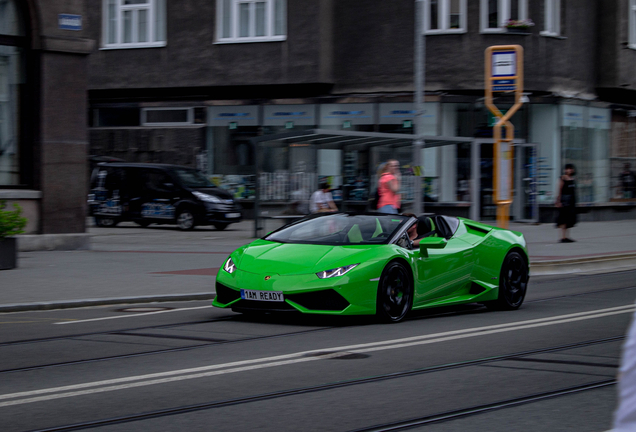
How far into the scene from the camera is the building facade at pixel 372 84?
2814 centimetres

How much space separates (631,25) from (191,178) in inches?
637

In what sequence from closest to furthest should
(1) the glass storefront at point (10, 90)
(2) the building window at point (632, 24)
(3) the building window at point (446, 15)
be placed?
1. (1) the glass storefront at point (10, 90)
2. (3) the building window at point (446, 15)
3. (2) the building window at point (632, 24)

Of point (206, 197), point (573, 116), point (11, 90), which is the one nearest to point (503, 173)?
point (206, 197)

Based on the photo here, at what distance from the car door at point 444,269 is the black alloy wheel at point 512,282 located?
0.64m

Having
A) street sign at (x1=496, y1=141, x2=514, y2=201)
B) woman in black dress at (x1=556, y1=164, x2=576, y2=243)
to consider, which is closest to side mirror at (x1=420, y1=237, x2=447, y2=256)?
street sign at (x1=496, y1=141, x2=514, y2=201)

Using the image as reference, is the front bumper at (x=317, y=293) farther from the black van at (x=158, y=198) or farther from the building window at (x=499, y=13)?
the building window at (x=499, y=13)

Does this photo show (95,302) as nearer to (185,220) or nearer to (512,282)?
(512,282)

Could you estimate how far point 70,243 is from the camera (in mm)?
17500

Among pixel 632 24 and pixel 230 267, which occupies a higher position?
pixel 632 24

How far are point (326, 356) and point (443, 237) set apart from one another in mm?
3478

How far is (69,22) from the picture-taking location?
17.8 meters

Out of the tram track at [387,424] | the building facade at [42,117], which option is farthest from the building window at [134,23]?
the tram track at [387,424]

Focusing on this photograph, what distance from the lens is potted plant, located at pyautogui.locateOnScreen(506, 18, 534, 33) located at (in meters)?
27.9

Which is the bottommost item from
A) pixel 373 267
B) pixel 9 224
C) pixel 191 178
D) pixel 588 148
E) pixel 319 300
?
pixel 319 300
